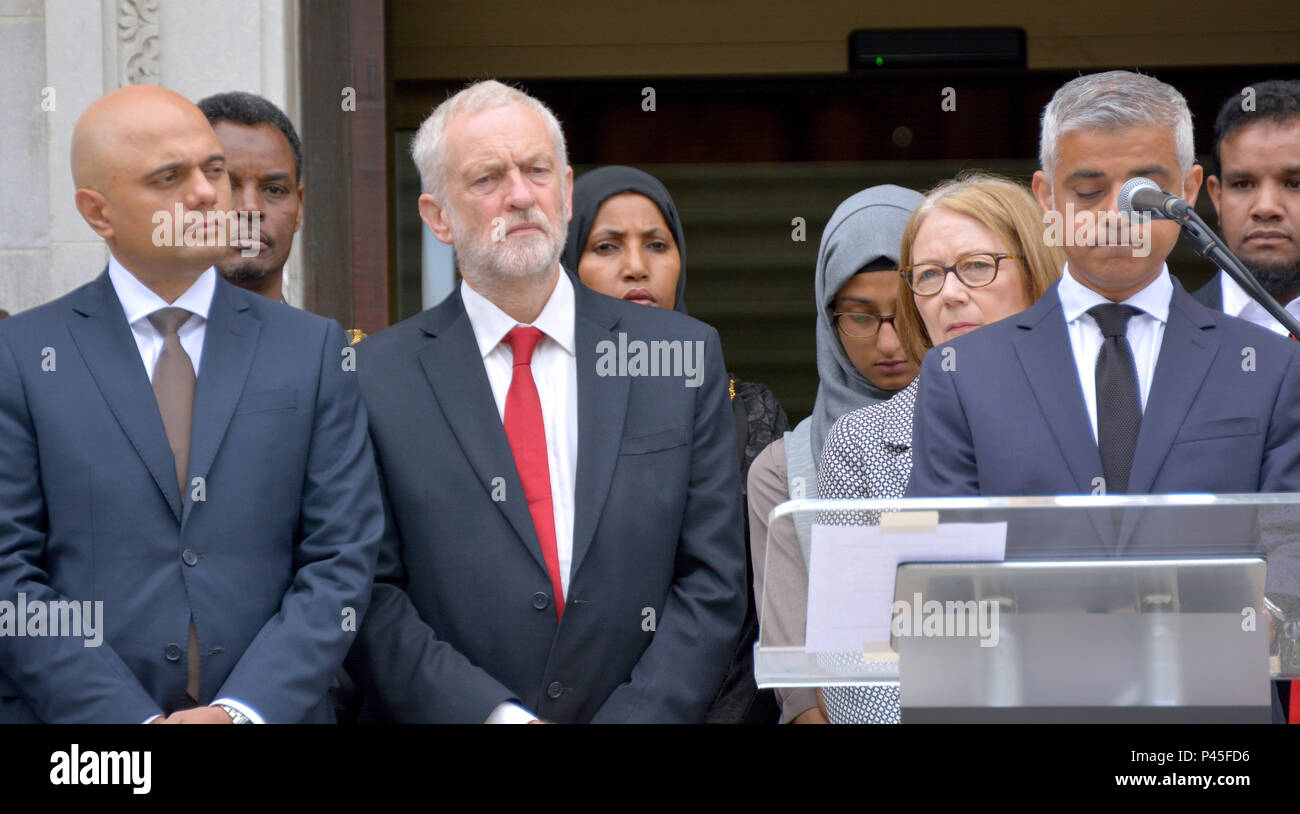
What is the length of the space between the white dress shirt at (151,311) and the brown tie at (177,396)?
0.03 ft

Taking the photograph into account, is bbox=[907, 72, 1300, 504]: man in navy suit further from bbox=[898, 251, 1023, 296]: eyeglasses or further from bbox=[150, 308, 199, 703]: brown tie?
bbox=[150, 308, 199, 703]: brown tie

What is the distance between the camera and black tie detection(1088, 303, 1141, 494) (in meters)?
2.42

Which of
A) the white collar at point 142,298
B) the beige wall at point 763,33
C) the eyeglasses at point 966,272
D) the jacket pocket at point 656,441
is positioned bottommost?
the jacket pocket at point 656,441

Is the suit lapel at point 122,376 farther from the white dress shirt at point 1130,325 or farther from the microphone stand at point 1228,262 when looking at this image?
the microphone stand at point 1228,262

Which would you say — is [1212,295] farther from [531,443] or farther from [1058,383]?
[531,443]

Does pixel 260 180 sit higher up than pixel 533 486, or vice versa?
pixel 260 180

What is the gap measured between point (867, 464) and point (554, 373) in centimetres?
61

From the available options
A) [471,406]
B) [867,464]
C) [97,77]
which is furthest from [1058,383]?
[97,77]

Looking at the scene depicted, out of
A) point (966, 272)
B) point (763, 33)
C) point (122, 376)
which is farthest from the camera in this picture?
point (763, 33)

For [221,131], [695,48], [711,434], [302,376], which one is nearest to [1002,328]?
[711,434]

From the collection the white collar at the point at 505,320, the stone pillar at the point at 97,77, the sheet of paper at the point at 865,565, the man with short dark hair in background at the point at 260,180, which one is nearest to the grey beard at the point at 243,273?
the man with short dark hair in background at the point at 260,180

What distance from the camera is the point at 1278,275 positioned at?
11.5 feet

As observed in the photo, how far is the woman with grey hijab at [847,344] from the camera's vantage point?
3195 mm
